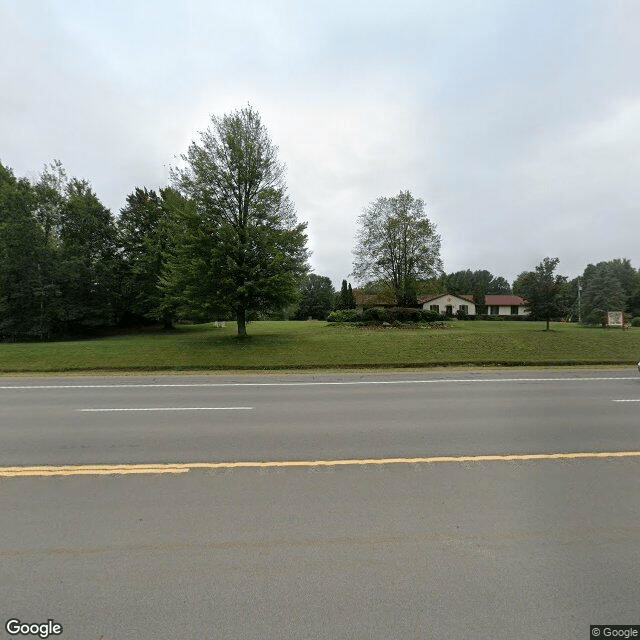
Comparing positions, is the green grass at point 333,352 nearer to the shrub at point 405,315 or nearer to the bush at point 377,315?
the bush at point 377,315

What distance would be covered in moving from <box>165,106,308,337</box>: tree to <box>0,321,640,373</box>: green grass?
109 inches

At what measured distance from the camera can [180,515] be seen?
12.5 feet

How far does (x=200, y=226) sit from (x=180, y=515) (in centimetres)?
1887

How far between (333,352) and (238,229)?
803cm

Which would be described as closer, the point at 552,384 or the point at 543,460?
the point at 543,460

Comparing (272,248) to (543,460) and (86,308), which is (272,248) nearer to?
(543,460)

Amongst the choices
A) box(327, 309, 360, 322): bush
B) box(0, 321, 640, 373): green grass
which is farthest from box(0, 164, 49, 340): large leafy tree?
box(327, 309, 360, 322): bush

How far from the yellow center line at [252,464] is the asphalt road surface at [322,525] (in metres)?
0.04

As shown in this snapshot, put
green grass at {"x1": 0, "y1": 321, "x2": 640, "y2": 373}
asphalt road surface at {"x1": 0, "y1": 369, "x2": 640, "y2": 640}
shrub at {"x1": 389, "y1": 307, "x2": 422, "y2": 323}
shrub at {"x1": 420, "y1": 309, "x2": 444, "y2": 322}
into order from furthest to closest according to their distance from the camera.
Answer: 1. shrub at {"x1": 420, "y1": 309, "x2": 444, "y2": 322}
2. shrub at {"x1": 389, "y1": 307, "x2": 422, "y2": 323}
3. green grass at {"x1": 0, "y1": 321, "x2": 640, "y2": 373}
4. asphalt road surface at {"x1": 0, "y1": 369, "x2": 640, "y2": 640}

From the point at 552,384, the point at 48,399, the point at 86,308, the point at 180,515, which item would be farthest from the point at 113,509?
the point at 86,308

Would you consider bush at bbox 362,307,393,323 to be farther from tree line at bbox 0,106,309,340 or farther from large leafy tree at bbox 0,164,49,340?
large leafy tree at bbox 0,164,49,340

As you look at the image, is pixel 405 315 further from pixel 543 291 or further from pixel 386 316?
pixel 543 291

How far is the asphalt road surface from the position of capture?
8.39 ft

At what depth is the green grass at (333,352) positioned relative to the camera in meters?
17.4
